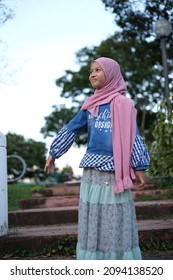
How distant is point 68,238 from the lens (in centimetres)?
388

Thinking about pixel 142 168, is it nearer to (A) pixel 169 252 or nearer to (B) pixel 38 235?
(A) pixel 169 252

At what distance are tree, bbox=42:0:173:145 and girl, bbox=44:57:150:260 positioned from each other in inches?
259

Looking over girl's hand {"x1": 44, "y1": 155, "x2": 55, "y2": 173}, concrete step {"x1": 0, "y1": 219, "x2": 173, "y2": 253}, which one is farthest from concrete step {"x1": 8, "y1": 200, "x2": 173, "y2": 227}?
girl's hand {"x1": 44, "y1": 155, "x2": 55, "y2": 173}

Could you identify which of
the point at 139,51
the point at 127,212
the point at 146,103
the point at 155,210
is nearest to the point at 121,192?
the point at 127,212

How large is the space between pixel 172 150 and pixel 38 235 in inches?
126

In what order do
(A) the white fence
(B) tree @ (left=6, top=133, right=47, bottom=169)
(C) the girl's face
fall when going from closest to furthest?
(C) the girl's face, (A) the white fence, (B) tree @ (left=6, top=133, right=47, bottom=169)

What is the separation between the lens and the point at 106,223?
2.72 metres

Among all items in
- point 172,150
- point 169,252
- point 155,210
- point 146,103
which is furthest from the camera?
point 146,103

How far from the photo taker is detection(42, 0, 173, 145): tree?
10.1 metres

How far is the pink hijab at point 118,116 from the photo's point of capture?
2.71 meters

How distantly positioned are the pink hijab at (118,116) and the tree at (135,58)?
6507 millimetres

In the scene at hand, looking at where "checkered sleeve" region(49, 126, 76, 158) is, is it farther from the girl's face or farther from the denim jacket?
the girl's face

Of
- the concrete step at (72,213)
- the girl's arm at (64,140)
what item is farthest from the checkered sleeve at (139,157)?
the concrete step at (72,213)

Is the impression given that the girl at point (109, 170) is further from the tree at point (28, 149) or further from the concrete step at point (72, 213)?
the tree at point (28, 149)
